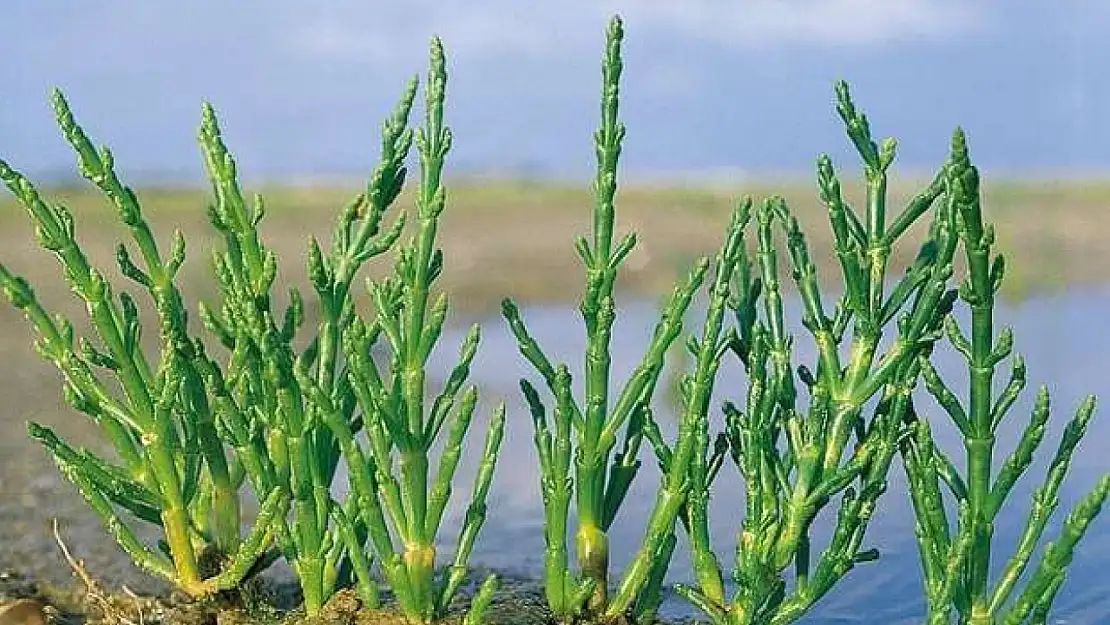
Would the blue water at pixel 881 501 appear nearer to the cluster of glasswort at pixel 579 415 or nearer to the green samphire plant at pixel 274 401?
the cluster of glasswort at pixel 579 415

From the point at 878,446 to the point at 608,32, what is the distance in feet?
3.31

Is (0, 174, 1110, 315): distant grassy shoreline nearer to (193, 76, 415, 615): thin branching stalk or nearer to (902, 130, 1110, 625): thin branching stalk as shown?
(193, 76, 415, 615): thin branching stalk

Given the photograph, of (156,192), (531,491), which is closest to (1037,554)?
(531,491)

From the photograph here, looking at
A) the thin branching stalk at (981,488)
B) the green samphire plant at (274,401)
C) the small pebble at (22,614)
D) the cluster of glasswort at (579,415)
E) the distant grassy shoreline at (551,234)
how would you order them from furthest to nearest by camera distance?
1. the distant grassy shoreline at (551,234)
2. the small pebble at (22,614)
3. the green samphire plant at (274,401)
4. the cluster of glasswort at (579,415)
5. the thin branching stalk at (981,488)

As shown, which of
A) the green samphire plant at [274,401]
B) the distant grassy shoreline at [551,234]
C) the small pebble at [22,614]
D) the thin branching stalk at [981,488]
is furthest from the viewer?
the distant grassy shoreline at [551,234]

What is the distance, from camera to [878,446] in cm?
290

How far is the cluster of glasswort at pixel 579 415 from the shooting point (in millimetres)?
2859

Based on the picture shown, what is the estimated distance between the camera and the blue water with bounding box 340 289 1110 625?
4.28 meters

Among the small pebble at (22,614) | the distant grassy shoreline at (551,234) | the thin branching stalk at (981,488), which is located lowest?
the small pebble at (22,614)

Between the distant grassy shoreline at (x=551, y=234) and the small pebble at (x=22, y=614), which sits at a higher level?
the distant grassy shoreline at (x=551, y=234)

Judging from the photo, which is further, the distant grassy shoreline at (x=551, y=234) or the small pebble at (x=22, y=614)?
the distant grassy shoreline at (x=551, y=234)

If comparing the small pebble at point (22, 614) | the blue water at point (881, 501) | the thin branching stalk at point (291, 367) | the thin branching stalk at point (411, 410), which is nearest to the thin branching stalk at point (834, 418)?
the thin branching stalk at point (411, 410)

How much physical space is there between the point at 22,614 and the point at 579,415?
133 cm

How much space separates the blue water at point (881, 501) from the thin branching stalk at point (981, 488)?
4.00 ft
